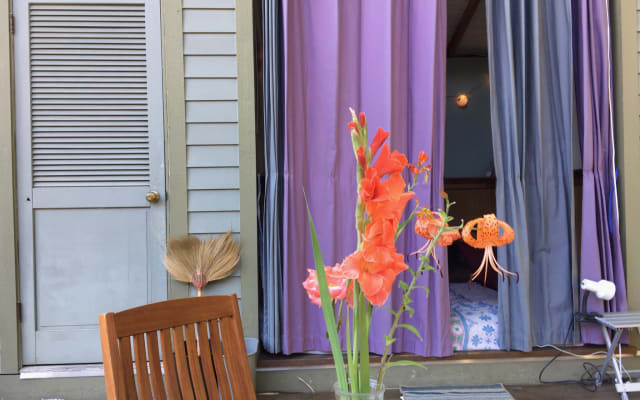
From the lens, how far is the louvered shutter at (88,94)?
1.84 meters

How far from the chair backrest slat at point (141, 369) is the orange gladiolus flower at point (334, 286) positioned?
1.55 ft

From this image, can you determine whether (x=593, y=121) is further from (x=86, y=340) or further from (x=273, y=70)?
(x=86, y=340)

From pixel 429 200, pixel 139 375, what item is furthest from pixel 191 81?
pixel 139 375

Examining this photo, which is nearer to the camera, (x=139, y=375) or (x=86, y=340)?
(x=139, y=375)

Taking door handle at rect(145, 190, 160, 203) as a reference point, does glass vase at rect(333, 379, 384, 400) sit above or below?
below

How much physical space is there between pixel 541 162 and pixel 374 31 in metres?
1.06

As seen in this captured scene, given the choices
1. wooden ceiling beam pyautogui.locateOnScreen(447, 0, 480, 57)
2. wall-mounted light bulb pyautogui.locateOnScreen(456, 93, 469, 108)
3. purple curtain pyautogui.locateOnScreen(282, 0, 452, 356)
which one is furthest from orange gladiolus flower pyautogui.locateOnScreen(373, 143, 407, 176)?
wall-mounted light bulb pyautogui.locateOnScreen(456, 93, 469, 108)

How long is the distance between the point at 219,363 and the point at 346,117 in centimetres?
132

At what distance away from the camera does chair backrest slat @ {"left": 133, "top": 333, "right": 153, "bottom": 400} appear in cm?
78

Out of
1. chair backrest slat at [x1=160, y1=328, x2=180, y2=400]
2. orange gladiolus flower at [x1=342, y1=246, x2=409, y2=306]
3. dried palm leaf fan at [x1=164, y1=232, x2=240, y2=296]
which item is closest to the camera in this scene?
orange gladiolus flower at [x1=342, y1=246, x2=409, y2=306]

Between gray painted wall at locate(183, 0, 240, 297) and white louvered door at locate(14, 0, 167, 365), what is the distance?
166mm

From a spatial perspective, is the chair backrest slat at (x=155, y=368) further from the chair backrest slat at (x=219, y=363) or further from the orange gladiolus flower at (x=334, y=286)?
the orange gladiolus flower at (x=334, y=286)

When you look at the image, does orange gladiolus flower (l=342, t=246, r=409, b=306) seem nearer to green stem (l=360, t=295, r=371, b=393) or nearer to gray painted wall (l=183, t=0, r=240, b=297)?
green stem (l=360, t=295, r=371, b=393)

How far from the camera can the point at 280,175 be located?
6.18 ft
